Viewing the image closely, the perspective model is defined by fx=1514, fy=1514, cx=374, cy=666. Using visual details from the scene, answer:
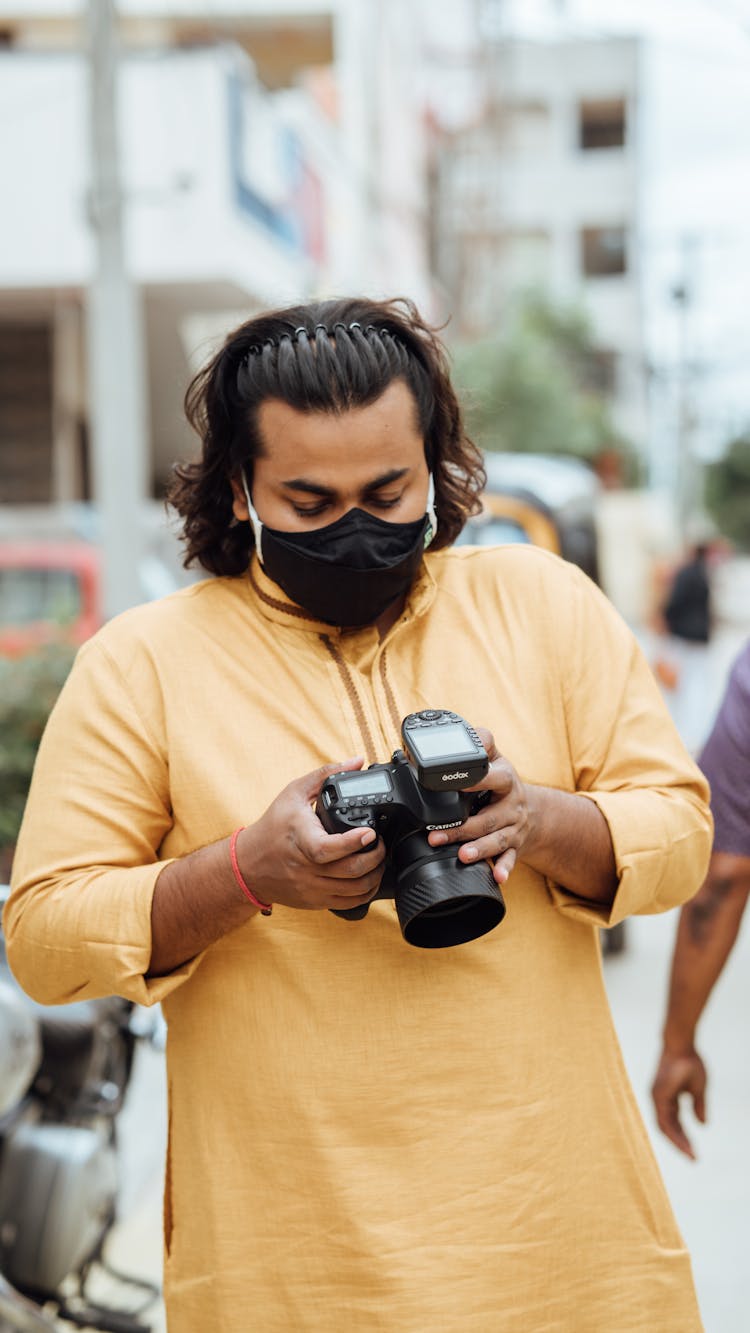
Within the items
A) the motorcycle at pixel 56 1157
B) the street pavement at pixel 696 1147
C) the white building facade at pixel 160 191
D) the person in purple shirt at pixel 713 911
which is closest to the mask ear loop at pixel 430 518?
the person in purple shirt at pixel 713 911

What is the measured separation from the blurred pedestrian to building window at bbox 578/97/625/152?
34575 millimetres

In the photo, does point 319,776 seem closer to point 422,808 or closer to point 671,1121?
point 422,808

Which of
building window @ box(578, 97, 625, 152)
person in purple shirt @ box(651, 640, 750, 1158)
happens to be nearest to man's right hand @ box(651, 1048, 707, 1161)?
person in purple shirt @ box(651, 640, 750, 1158)

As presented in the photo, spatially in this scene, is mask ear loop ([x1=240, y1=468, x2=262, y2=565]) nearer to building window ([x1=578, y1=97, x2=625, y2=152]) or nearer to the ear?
the ear

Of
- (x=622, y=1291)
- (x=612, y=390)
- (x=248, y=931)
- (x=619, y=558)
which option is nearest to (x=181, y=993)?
(x=248, y=931)

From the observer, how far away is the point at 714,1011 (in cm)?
585

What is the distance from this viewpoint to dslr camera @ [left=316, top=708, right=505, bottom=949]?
4.87 ft

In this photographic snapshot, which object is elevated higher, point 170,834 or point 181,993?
point 170,834

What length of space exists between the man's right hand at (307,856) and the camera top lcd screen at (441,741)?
0.08 meters

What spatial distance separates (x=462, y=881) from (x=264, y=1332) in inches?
22.7

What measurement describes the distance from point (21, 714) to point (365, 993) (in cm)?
298

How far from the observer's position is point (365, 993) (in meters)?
1.67

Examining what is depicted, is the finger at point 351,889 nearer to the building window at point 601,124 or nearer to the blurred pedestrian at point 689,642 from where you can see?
the blurred pedestrian at point 689,642

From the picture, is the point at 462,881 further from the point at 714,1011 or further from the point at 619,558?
the point at 619,558
